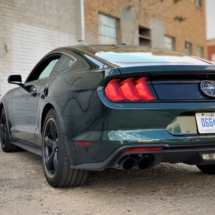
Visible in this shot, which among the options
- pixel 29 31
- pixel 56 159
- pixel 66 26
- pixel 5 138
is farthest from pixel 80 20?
pixel 56 159

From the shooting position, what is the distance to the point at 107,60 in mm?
3338

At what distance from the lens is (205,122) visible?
3.04 m

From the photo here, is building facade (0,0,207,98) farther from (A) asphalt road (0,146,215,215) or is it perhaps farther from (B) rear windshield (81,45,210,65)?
(B) rear windshield (81,45,210,65)

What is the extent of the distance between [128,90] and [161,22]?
15.2m

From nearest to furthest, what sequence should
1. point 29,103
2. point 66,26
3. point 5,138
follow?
point 29,103 → point 5,138 → point 66,26

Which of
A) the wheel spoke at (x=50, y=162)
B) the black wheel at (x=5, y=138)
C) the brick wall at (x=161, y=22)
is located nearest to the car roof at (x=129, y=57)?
the wheel spoke at (x=50, y=162)

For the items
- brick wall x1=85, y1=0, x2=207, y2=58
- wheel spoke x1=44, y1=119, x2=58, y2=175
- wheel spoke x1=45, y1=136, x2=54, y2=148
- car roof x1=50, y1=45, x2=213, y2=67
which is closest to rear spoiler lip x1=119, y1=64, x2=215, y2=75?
car roof x1=50, y1=45, x2=213, y2=67

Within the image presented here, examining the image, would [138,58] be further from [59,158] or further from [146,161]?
[59,158]

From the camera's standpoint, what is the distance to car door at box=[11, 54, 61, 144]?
4.27 metres

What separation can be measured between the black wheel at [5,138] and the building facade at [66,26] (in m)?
3.84

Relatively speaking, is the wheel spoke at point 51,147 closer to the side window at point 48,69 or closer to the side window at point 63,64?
the side window at point 63,64

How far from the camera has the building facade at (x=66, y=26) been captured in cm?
991

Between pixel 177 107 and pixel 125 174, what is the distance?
1481 millimetres

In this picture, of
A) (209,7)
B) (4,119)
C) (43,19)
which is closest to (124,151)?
(4,119)
